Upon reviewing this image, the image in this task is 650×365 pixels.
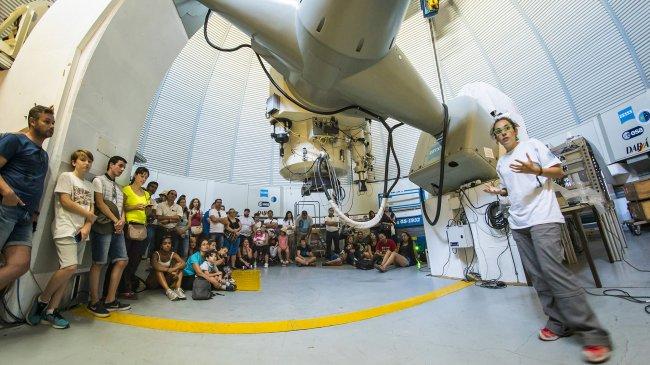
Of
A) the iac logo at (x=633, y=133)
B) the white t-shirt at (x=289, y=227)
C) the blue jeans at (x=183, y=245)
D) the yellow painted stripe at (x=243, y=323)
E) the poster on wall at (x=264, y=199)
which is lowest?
the yellow painted stripe at (x=243, y=323)

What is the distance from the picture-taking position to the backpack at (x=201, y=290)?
2.87m

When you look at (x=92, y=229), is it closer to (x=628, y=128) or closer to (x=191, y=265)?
(x=191, y=265)

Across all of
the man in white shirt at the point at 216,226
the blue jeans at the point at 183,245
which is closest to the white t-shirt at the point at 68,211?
the blue jeans at the point at 183,245

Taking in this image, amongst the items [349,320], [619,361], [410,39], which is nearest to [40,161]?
[349,320]

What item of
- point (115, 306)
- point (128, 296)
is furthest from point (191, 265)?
point (115, 306)

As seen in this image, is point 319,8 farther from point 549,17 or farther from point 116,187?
point 549,17

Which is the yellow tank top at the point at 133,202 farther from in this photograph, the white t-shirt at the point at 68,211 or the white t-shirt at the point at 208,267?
the white t-shirt at the point at 208,267

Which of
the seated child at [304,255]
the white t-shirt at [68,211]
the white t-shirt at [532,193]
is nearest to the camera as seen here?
the white t-shirt at [532,193]

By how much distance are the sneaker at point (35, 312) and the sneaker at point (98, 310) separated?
1.03 ft

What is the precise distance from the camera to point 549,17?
23.1 feet

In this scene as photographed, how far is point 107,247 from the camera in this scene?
7.87 ft

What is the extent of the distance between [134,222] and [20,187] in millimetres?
1120

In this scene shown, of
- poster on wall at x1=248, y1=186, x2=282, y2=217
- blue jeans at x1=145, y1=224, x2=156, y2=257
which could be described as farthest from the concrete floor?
poster on wall at x1=248, y1=186, x2=282, y2=217

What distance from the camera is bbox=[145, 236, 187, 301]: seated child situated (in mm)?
3164
